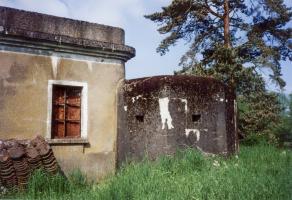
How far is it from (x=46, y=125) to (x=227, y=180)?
3.79m

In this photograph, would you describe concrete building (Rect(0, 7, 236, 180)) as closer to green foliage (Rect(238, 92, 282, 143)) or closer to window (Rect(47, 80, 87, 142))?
window (Rect(47, 80, 87, 142))

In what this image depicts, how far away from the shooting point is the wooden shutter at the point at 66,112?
7.73 m

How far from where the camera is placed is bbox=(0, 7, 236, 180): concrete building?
285 inches

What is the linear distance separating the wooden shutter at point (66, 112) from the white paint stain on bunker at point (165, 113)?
1.80 meters

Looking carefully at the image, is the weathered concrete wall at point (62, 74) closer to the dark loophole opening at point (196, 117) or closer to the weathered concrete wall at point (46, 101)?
the weathered concrete wall at point (46, 101)

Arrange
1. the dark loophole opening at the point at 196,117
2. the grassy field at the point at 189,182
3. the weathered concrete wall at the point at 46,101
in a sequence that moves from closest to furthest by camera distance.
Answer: the grassy field at the point at 189,182 < the weathered concrete wall at the point at 46,101 < the dark loophole opening at the point at 196,117

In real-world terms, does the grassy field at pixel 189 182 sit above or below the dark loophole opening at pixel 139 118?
below

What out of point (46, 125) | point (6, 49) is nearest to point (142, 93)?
point (46, 125)

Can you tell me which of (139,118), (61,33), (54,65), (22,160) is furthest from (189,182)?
(61,33)

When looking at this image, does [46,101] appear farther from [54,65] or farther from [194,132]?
[194,132]

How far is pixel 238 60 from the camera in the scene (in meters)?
15.4

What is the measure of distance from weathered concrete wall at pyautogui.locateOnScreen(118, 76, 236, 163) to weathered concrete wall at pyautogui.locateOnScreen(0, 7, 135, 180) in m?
0.73

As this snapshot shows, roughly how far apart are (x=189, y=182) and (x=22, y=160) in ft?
9.71

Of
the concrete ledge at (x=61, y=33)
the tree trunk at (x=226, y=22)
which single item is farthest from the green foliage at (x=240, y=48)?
the concrete ledge at (x=61, y=33)
